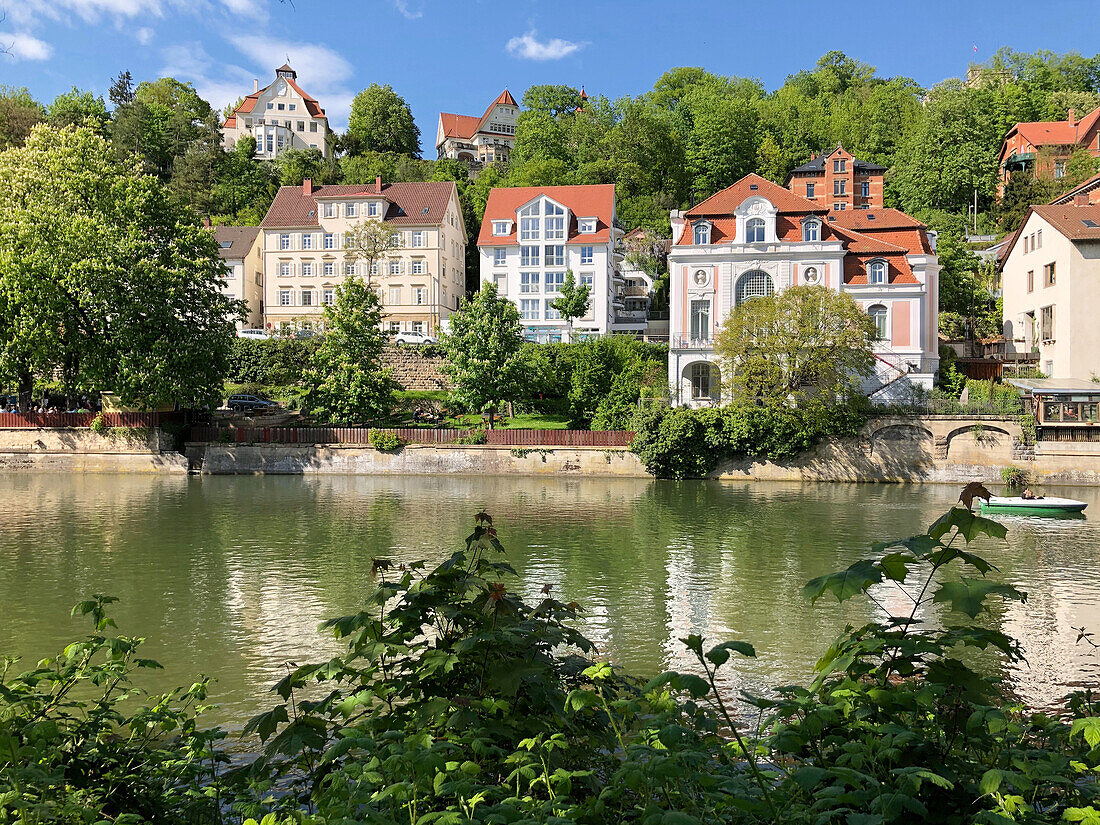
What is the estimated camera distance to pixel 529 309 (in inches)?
2404

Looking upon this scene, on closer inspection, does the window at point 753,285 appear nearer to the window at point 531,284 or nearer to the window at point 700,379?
the window at point 700,379

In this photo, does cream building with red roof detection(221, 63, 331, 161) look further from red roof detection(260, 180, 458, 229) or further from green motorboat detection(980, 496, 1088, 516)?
green motorboat detection(980, 496, 1088, 516)

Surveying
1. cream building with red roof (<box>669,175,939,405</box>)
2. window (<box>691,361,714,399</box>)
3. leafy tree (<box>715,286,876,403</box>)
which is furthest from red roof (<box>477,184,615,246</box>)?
leafy tree (<box>715,286,876,403</box>)

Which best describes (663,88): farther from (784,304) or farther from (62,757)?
(62,757)

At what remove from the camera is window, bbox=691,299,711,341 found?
4719cm

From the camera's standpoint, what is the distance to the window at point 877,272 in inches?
1797

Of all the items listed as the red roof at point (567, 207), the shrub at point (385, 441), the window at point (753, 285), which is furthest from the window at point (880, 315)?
the shrub at point (385, 441)

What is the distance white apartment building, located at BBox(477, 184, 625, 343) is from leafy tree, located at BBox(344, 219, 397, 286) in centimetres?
780

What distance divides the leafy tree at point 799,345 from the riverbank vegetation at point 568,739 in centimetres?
3475

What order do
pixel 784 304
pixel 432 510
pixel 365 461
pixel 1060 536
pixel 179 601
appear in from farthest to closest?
pixel 365 461 → pixel 784 304 → pixel 432 510 → pixel 1060 536 → pixel 179 601

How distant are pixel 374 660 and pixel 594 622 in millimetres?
11590

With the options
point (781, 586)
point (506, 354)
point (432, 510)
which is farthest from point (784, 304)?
point (781, 586)

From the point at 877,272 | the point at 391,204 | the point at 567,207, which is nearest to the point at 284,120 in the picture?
the point at 391,204

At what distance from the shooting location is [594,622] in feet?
51.9
